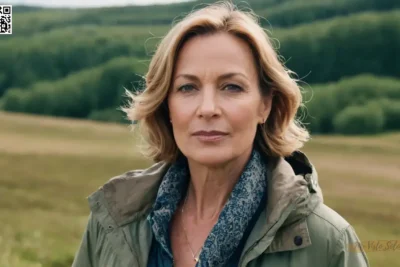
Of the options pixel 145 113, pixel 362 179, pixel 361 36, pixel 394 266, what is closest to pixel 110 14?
pixel 361 36

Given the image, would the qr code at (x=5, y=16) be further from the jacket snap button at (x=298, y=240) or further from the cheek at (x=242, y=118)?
the jacket snap button at (x=298, y=240)

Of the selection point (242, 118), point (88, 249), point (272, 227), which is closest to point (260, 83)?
point (242, 118)

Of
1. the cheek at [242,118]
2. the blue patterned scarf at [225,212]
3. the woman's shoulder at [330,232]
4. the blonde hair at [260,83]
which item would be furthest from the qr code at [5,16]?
the woman's shoulder at [330,232]

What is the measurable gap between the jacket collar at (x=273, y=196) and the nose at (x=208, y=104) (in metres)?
0.36

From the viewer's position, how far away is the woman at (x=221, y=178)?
7.67 ft

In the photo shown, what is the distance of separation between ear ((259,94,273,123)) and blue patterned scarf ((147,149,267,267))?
5.8 inches

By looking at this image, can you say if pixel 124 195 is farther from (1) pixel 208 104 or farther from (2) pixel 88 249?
(1) pixel 208 104

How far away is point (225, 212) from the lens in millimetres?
2512

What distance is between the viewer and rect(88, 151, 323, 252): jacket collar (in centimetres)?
234

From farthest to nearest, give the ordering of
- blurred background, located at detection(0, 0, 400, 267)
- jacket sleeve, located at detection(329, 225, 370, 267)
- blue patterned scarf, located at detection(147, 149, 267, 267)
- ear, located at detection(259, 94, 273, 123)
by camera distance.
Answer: blurred background, located at detection(0, 0, 400, 267)
ear, located at detection(259, 94, 273, 123)
blue patterned scarf, located at detection(147, 149, 267, 267)
jacket sleeve, located at detection(329, 225, 370, 267)

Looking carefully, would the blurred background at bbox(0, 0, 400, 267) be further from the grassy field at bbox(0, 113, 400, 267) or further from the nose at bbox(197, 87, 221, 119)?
the nose at bbox(197, 87, 221, 119)

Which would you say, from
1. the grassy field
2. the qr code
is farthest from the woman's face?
the qr code

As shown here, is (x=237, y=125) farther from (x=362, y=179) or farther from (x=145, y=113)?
(x=362, y=179)

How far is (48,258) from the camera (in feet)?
21.5
